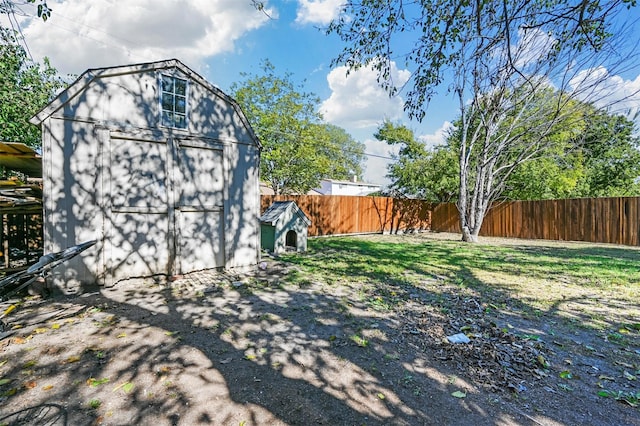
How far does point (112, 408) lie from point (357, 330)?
95.3 inches

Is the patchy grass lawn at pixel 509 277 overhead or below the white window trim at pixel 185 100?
below

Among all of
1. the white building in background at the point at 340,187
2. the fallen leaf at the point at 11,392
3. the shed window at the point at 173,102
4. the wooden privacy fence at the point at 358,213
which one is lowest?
the fallen leaf at the point at 11,392

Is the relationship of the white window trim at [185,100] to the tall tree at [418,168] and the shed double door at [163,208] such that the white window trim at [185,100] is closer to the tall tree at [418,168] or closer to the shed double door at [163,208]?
the shed double door at [163,208]

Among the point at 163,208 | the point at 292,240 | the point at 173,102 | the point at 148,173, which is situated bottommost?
the point at 292,240

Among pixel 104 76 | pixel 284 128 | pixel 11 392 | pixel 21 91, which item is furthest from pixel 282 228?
pixel 284 128

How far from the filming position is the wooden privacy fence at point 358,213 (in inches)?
532

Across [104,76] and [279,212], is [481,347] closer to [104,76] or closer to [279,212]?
[104,76]

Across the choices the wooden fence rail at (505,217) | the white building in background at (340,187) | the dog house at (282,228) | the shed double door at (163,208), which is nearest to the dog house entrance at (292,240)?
the dog house at (282,228)

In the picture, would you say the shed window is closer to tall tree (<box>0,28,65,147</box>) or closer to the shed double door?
the shed double door

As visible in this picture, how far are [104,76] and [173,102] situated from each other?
3.56ft

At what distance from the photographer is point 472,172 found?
15.3 meters

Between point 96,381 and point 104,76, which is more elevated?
point 104,76

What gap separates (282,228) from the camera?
9.09 m

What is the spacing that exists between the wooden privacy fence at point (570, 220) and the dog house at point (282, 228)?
1124 centimetres
